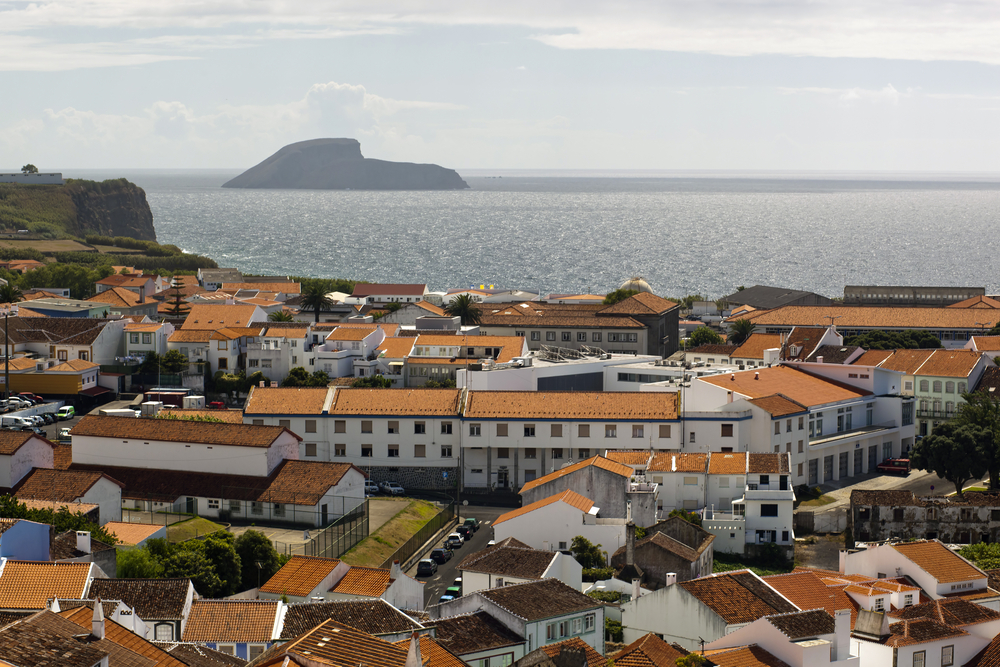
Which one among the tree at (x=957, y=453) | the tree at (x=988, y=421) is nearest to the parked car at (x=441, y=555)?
the tree at (x=957, y=453)

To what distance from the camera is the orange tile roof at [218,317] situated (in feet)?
302

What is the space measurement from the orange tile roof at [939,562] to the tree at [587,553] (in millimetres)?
12347

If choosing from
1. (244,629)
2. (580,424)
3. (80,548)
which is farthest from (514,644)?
(580,424)

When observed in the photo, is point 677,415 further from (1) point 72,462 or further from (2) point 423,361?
(1) point 72,462

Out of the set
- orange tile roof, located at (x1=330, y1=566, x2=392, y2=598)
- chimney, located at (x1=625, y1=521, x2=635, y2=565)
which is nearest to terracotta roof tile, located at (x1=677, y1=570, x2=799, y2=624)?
chimney, located at (x1=625, y1=521, x2=635, y2=565)

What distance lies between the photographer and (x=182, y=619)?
114 feet

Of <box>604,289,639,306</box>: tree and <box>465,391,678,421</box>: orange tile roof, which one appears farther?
<box>604,289,639,306</box>: tree

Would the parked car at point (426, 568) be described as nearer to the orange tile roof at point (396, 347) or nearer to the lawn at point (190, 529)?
the lawn at point (190, 529)

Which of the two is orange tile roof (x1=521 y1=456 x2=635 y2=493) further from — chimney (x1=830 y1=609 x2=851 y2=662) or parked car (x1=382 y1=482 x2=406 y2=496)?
chimney (x1=830 y1=609 x2=851 y2=662)

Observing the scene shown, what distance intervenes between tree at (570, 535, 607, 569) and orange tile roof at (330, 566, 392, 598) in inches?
440

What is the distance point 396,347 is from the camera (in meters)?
86.9

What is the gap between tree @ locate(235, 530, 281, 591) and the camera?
4709 centimetres

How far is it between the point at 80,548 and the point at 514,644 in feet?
49.3

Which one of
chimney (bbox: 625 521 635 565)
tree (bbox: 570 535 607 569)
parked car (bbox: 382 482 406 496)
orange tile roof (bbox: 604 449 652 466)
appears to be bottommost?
parked car (bbox: 382 482 406 496)
